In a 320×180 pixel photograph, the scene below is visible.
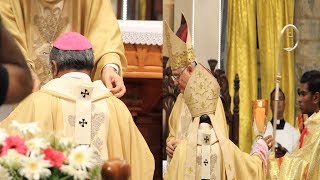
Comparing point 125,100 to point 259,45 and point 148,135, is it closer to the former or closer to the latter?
point 148,135

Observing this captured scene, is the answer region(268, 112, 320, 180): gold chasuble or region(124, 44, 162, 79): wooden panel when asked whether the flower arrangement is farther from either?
region(268, 112, 320, 180): gold chasuble

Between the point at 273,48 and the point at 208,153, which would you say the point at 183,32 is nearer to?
the point at 208,153

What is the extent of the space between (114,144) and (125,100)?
4.68 ft

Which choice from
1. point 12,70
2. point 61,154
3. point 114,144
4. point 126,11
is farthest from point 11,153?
point 126,11

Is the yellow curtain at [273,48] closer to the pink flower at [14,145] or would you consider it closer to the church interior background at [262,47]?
the church interior background at [262,47]

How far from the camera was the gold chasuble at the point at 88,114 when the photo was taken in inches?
186

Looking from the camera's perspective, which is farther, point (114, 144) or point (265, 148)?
point (265, 148)

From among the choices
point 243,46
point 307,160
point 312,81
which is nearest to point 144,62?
point 307,160

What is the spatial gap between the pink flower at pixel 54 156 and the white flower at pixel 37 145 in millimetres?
16

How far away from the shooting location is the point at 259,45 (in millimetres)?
10305

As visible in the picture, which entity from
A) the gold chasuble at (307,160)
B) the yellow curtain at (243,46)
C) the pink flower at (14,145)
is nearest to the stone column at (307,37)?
the yellow curtain at (243,46)

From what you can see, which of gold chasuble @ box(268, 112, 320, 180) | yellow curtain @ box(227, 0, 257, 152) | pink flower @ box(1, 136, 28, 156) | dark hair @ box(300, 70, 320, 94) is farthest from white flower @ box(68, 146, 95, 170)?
yellow curtain @ box(227, 0, 257, 152)

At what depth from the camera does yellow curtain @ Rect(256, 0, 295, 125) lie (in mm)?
10211

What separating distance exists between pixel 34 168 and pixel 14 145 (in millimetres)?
143
